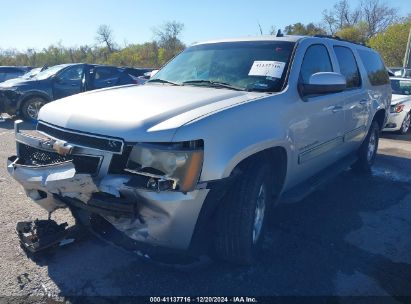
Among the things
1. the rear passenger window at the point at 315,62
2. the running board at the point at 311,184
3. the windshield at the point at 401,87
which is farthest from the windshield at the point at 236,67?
the windshield at the point at 401,87

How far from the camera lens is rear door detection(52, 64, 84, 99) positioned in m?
11.1

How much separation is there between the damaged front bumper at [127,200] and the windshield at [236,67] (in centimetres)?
142

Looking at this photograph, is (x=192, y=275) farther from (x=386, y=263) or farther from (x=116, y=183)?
(x=386, y=263)

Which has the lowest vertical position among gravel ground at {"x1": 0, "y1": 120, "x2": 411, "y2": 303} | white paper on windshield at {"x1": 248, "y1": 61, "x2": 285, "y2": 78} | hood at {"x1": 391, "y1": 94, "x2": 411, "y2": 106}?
Answer: gravel ground at {"x1": 0, "y1": 120, "x2": 411, "y2": 303}

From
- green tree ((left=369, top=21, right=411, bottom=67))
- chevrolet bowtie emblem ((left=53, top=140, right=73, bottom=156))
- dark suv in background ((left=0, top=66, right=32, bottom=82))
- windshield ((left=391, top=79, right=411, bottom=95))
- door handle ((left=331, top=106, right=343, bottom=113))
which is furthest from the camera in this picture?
green tree ((left=369, top=21, right=411, bottom=67))

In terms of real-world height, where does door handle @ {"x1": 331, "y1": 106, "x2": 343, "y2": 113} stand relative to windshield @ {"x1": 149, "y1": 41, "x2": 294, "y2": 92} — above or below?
below

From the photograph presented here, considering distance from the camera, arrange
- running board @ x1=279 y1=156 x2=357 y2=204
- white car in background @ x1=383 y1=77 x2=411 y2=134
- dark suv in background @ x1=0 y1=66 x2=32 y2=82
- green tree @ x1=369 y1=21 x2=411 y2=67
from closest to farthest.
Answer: running board @ x1=279 y1=156 x2=357 y2=204 → white car in background @ x1=383 y1=77 x2=411 y2=134 → dark suv in background @ x1=0 y1=66 x2=32 y2=82 → green tree @ x1=369 y1=21 x2=411 y2=67

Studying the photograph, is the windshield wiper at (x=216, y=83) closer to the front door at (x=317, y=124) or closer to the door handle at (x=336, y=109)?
the front door at (x=317, y=124)

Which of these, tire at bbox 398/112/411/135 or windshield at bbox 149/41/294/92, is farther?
tire at bbox 398/112/411/135

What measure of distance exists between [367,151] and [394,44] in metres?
28.7

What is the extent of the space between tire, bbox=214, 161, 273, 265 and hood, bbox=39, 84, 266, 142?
0.58 m

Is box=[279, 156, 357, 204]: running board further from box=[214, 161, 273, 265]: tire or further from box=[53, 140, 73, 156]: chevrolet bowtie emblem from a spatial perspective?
box=[53, 140, 73, 156]: chevrolet bowtie emblem

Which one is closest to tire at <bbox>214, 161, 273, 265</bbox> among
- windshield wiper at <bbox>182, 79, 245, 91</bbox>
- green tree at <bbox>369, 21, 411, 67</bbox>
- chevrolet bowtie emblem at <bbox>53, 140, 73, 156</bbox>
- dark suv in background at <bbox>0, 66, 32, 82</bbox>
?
windshield wiper at <bbox>182, 79, 245, 91</bbox>

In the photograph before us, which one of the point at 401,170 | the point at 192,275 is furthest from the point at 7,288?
the point at 401,170
